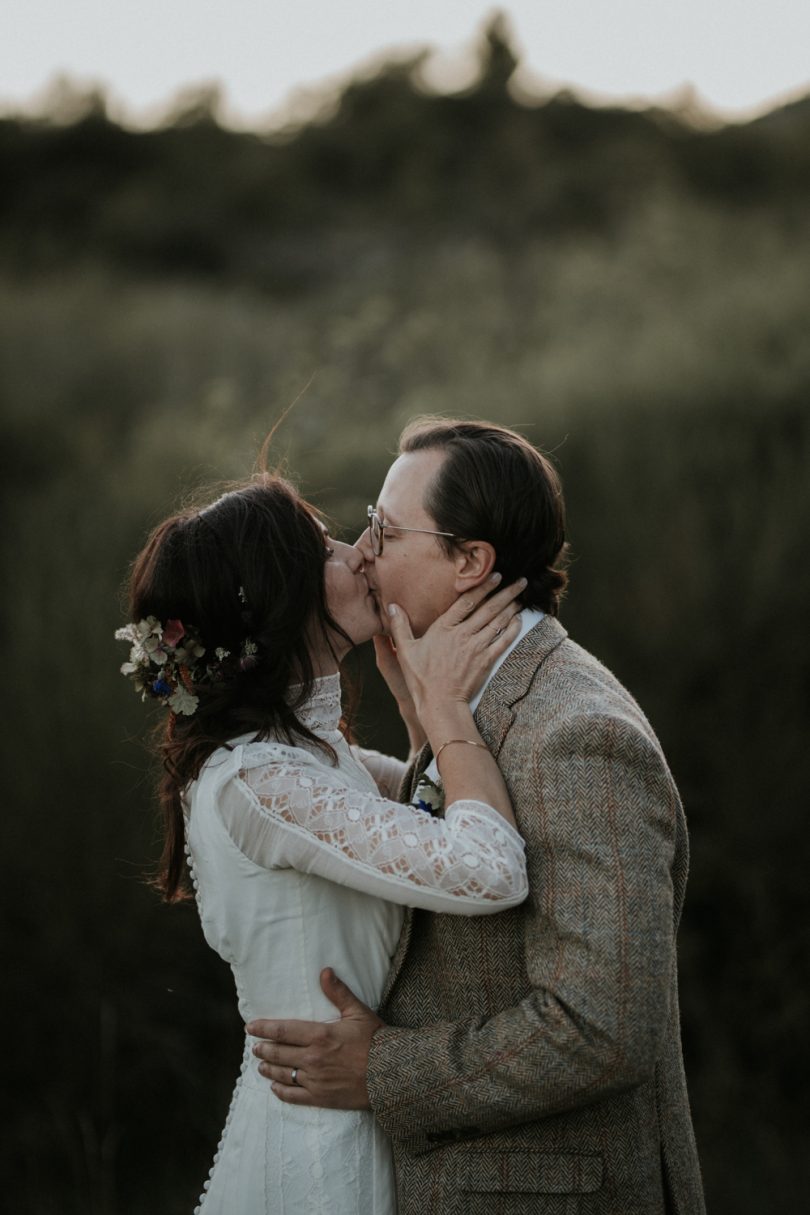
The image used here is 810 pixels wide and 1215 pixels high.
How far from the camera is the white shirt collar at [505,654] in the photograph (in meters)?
2.43

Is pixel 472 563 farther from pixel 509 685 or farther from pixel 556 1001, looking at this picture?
pixel 556 1001

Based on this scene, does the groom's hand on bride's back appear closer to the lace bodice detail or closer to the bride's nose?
the lace bodice detail

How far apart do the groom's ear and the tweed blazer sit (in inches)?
6.9

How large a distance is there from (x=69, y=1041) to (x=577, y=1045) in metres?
4.15

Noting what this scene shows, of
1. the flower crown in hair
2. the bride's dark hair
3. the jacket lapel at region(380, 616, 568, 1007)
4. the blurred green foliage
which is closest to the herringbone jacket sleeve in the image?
the jacket lapel at region(380, 616, 568, 1007)

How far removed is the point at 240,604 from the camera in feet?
8.27

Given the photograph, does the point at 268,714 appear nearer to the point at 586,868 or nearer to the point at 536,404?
the point at 586,868

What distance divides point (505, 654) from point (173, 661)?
2.38 ft

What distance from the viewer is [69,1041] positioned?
554cm

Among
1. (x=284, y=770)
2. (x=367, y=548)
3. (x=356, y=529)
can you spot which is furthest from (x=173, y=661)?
(x=356, y=529)

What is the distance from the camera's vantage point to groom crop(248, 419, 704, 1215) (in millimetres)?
2098

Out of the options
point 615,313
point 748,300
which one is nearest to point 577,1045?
point 748,300

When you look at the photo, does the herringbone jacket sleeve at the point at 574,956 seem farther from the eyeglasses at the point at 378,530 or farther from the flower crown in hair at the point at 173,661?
the flower crown in hair at the point at 173,661

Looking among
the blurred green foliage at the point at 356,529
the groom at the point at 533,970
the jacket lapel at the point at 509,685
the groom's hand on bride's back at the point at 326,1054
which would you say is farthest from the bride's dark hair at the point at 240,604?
the blurred green foliage at the point at 356,529
